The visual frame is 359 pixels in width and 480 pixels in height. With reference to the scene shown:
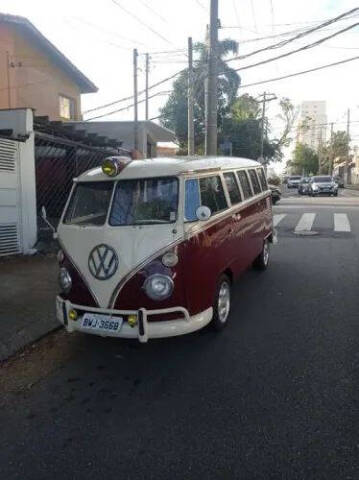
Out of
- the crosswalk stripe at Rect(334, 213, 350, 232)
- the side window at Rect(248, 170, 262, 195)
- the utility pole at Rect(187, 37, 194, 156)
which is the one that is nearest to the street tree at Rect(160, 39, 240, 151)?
the utility pole at Rect(187, 37, 194, 156)

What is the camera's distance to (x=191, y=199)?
451 centimetres

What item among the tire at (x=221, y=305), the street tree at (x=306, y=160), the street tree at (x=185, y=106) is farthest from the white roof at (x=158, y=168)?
the street tree at (x=306, y=160)

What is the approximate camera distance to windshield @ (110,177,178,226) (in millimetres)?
4410

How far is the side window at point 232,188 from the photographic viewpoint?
221 inches

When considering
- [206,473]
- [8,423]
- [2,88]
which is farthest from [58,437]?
[2,88]

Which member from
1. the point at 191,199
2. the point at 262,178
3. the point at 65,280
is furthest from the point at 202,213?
the point at 262,178

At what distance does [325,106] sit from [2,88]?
8984 centimetres

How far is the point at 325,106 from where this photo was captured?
94.4 meters

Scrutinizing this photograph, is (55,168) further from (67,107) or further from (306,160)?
(306,160)

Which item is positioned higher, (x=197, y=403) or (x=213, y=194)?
(x=213, y=194)

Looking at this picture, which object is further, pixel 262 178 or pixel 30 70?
pixel 30 70

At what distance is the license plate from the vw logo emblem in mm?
392

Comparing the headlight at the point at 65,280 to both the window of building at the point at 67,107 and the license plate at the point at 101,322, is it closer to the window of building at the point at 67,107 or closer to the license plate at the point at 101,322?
the license plate at the point at 101,322

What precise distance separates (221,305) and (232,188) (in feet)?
5.27
